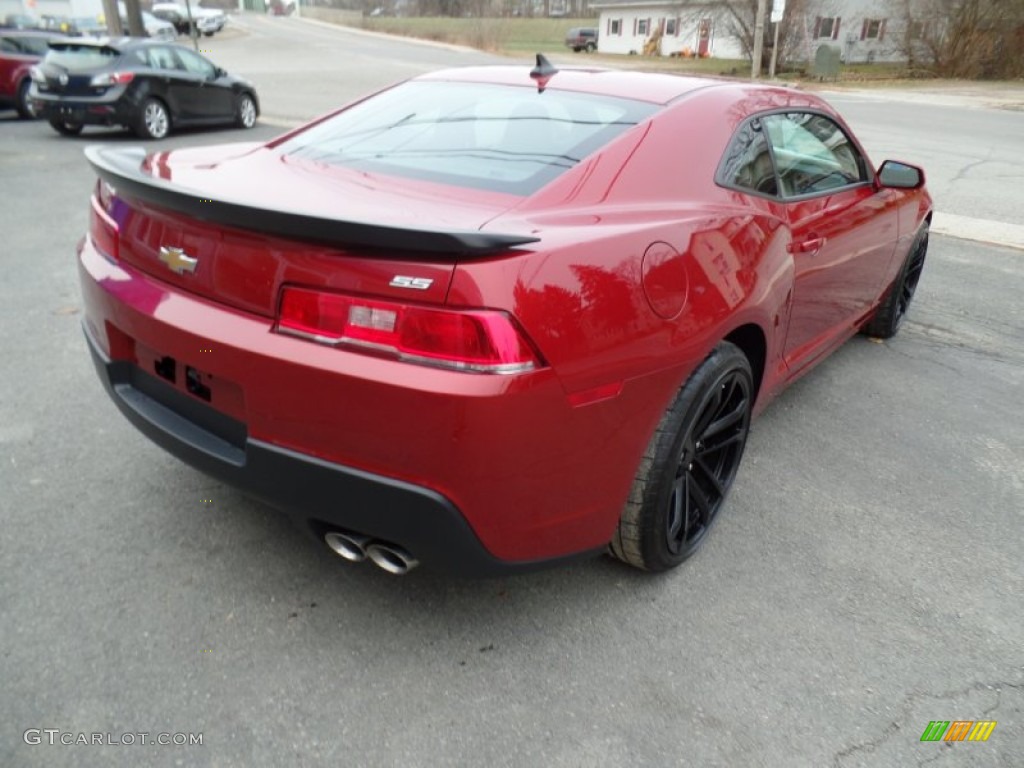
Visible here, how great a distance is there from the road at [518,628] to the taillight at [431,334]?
0.92 metres

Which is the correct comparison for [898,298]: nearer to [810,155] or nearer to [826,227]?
[810,155]

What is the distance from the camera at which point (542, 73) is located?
10.2ft

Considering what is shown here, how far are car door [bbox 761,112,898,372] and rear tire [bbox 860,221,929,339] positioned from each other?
1.59 feet

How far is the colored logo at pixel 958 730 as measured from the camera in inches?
81.7

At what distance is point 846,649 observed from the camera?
2.35 meters

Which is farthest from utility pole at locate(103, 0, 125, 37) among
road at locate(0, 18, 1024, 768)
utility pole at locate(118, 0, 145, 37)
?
road at locate(0, 18, 1024, 768)

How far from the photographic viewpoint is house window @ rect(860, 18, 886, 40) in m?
39.3

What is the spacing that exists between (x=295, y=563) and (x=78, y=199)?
21.9 feet

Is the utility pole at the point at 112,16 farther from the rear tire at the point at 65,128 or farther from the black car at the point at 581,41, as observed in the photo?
the black car at the point at 581,41

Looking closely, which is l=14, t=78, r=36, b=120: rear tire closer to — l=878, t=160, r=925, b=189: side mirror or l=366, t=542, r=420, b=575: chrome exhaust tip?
l=878, t=160, r=925, b=189: side mirror

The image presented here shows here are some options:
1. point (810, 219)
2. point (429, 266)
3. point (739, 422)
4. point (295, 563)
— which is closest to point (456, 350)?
point (429, 266)

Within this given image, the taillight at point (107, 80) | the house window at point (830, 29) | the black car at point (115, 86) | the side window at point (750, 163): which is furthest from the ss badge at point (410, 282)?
the house window at point (830, 29)

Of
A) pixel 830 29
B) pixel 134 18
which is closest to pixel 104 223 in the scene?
pixel 134 18

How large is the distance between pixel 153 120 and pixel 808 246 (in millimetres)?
10960
